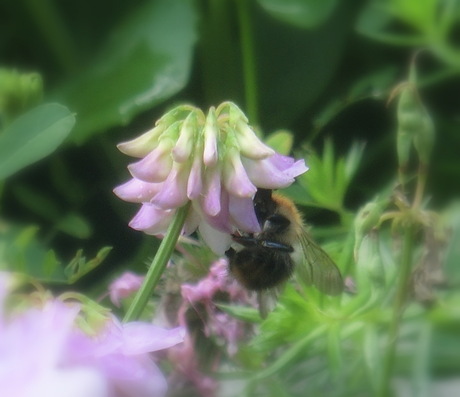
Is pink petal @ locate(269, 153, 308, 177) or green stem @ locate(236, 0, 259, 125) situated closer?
pink petal @ locate(269, 153, 308, 177)

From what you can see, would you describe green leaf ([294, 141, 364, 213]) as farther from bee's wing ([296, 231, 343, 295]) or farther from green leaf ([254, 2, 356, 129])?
green leaf ([254, 2, 356, 129])

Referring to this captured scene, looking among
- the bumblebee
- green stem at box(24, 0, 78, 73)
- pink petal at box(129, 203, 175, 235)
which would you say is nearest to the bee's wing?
the bumblebee

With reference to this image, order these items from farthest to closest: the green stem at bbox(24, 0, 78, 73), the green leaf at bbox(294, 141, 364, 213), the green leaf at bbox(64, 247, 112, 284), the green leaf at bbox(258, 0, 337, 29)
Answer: the green stem at bbox(24, 0, 78, 73) < the green leaf at bbox(258, 0, 337, 29) < the green leaf at bbox(294, 141, 364, 213) < the green leaf at bbox(64, 247, 112, 284)

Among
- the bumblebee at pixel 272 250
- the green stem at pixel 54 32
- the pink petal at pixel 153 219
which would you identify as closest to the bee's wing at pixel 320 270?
the bumblebee at pixel 272 250

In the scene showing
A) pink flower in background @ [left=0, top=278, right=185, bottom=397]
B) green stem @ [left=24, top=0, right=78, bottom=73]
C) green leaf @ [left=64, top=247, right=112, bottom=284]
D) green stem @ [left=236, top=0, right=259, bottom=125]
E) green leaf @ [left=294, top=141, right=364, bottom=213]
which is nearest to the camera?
pink flower in background @ [left=0, top=278, right=185, bottom=397]

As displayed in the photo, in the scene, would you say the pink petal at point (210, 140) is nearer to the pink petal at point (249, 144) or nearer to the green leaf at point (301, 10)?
the pink petal at point (249, 144)

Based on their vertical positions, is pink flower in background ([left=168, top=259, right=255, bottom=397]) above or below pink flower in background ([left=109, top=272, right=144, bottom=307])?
below

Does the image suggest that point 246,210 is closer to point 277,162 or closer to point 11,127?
point 277,162
